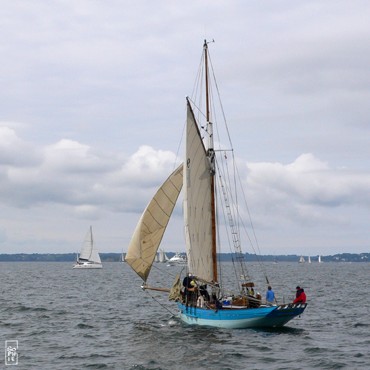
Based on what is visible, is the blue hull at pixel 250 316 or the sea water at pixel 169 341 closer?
the sea water at pixel 169 341

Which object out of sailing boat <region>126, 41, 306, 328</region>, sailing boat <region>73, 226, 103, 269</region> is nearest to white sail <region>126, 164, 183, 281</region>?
→ sailing boat <region>126, 41, 306, 328</region>

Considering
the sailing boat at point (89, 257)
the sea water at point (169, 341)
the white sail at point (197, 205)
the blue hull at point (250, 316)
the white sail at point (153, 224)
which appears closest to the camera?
the sea water at point (169, 341)

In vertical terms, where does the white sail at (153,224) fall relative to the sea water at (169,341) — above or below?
above

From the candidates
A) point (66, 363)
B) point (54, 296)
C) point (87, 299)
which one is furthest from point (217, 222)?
point (54, 296)

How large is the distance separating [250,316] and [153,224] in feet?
29.7

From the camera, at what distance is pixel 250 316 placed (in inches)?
1591

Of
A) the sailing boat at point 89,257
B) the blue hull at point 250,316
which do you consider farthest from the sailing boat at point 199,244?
the sailing boat at point 89,257

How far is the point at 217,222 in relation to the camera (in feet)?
149

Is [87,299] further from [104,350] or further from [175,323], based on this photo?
[104,350]

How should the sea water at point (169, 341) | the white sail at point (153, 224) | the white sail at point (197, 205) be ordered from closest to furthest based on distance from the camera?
the sea water at point (169, 341)
the white sail at point (197, 205)
the white sail at point (153, 224)

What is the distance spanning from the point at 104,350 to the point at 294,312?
11.6m

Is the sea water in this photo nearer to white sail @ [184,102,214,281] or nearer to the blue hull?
the blue hull

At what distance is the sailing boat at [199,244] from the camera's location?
40.8 meters

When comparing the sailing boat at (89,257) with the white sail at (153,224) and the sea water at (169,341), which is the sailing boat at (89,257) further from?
the white sail at (153,224)
